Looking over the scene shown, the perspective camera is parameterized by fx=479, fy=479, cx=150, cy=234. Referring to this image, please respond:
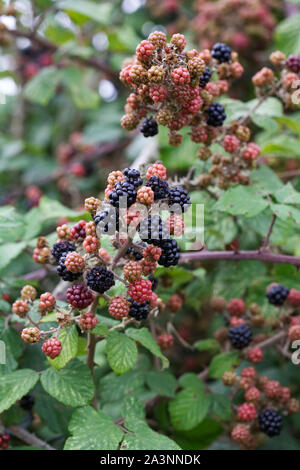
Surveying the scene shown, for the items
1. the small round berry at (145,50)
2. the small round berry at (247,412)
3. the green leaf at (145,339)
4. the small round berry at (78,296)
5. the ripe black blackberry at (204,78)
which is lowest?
the small round berry at (247,412)

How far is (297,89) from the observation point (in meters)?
1.91

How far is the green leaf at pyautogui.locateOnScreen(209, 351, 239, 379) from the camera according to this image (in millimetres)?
1951

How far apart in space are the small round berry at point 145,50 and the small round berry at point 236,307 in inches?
43.0

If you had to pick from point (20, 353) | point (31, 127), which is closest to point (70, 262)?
point (20, 353)

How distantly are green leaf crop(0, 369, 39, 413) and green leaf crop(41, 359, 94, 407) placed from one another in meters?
0.04

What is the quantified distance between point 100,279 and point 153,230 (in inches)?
8.1

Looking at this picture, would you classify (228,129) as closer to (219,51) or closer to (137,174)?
(219,51)

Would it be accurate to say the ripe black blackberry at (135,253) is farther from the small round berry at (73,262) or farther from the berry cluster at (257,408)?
the berry cluster at (257,408)

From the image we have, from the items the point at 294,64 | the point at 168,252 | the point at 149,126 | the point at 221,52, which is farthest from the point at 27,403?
the point at 294,64

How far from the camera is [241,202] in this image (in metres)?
1.75

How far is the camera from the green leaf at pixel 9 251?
196cm

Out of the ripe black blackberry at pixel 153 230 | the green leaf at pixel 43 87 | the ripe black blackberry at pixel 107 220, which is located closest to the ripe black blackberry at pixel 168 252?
the ripe black blackberry at pixel 153 230
